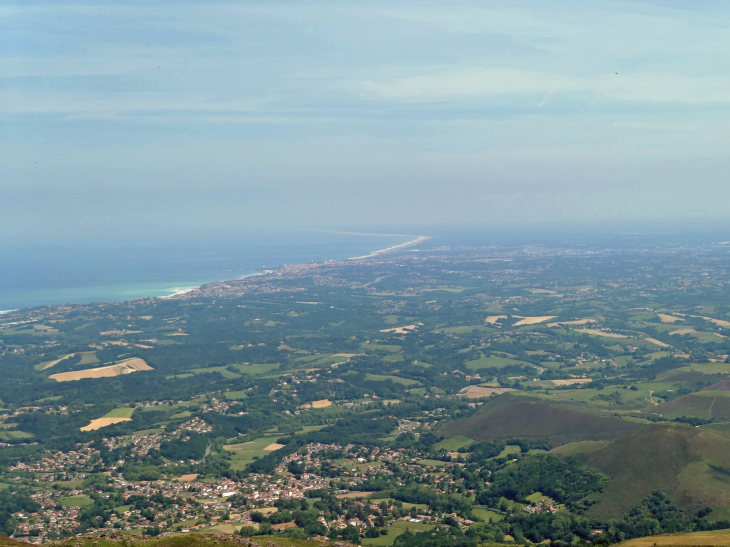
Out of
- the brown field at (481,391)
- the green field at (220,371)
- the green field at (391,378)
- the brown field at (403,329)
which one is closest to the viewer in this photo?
the brown field at (481,391)

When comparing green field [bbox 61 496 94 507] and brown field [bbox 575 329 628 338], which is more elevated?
green field [bbox 61 496 94 507]

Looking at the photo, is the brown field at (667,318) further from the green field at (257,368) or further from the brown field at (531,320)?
the green field at (257,368)

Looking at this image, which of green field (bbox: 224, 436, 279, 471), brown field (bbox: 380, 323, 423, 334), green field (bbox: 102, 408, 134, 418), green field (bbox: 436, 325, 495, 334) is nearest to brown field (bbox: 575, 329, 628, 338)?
green field (bbox: 436, 325, 495, 334)

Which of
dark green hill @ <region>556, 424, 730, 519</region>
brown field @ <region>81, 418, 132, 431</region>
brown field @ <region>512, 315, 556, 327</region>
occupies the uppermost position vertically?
dark green hill @ <region>556, 424, 730, 519</region>

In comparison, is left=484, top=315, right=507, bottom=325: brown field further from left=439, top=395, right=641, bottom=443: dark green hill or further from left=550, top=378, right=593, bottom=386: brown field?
left=439, top=395, right=641, bottom=443: dark green hill

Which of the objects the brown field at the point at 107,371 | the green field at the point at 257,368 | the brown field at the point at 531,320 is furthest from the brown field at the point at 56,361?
the brown field at the point at 531,320

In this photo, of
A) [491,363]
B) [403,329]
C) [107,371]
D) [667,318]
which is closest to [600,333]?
[667,318]
